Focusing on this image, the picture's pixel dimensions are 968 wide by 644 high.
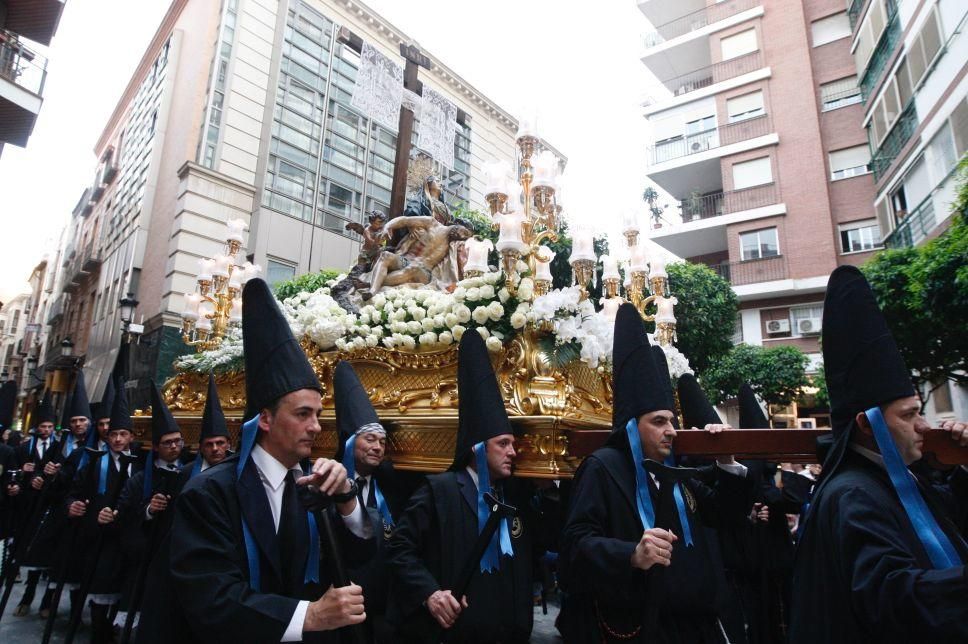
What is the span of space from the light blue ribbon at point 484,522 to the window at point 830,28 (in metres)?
25.5

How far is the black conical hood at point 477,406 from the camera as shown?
10.3 feet

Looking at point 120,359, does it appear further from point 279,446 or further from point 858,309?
point 858,309

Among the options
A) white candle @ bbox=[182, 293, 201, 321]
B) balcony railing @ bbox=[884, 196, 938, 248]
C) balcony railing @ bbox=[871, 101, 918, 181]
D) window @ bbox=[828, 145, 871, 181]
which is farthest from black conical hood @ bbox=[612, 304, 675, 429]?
window @ bbox=[828, 145, 871, 181]

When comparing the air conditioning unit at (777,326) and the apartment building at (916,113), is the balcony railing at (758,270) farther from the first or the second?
the apartment building at (916,113)

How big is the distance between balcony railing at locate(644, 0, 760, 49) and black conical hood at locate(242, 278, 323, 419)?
27.3 meters

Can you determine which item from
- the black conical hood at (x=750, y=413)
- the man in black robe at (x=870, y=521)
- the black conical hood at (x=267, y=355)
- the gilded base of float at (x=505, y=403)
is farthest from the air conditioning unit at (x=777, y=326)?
the black conical hood at (x=267, y=355)

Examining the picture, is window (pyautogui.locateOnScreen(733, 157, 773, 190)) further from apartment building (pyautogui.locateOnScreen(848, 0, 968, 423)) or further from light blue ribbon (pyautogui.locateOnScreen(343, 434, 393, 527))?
light blue ribbon (pyautogui.locateOnScreen(343, 434, 393, 527))

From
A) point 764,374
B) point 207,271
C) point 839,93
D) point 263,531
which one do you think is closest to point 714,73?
point 839,93

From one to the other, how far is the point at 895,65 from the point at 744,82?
26.0ft

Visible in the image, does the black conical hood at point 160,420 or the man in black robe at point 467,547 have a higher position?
the black conical hood at point 160,420

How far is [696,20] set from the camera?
86.0 feet

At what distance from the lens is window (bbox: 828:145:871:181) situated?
67.6 feet

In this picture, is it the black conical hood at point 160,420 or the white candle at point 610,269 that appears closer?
the black conical hood at point 160,420

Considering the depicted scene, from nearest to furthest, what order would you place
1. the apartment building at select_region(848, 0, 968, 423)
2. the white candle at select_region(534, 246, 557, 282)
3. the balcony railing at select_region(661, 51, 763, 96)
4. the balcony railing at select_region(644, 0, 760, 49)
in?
1. the white candle at select_region(534, 246, 557, 282)
2. the apartment building at select_region(848, 0, 968, 423)
3. the balcony railing at select_region(661, 51, 763, 96)
4. the balcony railing at select_region(644, 0, 760, 49)
